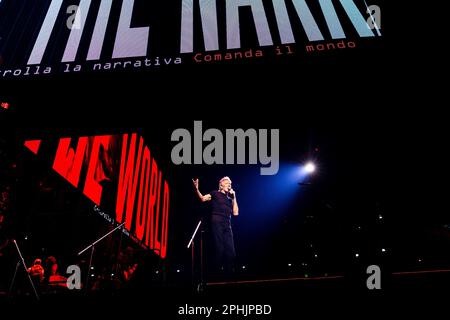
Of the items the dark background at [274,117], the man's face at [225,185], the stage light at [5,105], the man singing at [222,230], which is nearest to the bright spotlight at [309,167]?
the dark background at [274,117]

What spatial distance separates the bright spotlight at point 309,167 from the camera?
28.0 ft

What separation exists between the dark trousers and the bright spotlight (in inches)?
181

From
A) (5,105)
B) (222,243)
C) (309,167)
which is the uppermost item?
(309,167)

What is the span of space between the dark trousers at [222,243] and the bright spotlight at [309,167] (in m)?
4.59

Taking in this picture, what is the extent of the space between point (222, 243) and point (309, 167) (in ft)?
16.5

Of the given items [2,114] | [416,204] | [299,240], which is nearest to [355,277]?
[2,114]

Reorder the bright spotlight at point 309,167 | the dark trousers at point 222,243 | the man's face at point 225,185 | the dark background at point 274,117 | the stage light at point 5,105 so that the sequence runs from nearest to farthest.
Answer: the dark background at point 274,117
the stage light at point 5,105
the dark trousers at point 222,243
the man's face at point 225,185
the bright spotlight at point 309,167

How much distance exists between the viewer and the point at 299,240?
13.2 metres

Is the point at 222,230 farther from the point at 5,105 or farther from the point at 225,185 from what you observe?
the point at 5,105

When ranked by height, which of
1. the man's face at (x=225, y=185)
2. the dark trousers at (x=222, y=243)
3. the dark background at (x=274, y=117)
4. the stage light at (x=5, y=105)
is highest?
the dark background at (x=274, y=117)

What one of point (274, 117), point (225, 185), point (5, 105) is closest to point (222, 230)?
point (225, 185)

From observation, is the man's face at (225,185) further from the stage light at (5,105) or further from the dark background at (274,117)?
the stage light at (5,105)

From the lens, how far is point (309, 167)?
28.8 ft

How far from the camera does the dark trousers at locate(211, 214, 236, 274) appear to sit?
180 inches
